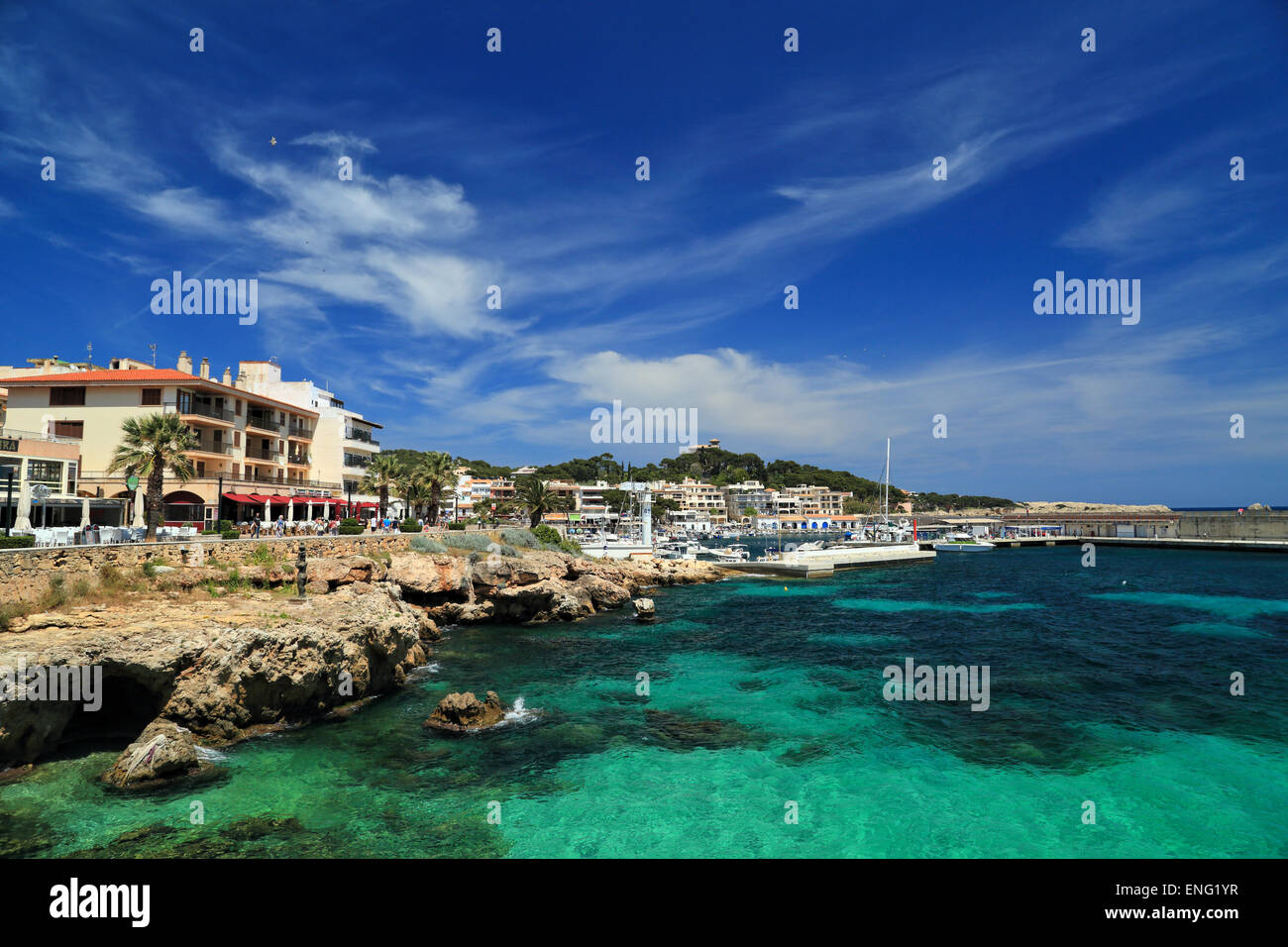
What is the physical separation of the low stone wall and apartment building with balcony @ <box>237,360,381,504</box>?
87.2 ft

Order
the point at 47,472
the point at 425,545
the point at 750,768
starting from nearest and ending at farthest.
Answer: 1. the point at 750,768
2. the point at 47,472
3. the point at 425,545

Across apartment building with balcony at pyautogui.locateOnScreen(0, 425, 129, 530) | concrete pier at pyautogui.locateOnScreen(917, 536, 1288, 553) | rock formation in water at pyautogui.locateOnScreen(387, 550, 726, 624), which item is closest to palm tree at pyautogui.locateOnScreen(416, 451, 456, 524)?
rock formation in water at pyautogui.locateOnScreen(387, 550, 726, 624)

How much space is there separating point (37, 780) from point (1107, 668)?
37.4 metres

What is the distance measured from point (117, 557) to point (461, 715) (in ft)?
45.7

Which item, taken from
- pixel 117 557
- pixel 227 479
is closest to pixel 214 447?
pixel 227 479

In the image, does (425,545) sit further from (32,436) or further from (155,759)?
(155,759)

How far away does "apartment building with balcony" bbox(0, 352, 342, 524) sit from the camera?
39.5 m

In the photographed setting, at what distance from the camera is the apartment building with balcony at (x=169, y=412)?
39.5m

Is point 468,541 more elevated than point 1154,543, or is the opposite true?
point 468,541

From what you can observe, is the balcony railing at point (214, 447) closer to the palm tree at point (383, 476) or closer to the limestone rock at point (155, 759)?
the palm tree at point (383, 476)

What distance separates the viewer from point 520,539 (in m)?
52.0

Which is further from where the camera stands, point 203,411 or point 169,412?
point 203,411

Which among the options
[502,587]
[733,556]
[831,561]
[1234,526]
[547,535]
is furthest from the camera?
[1234,526]
